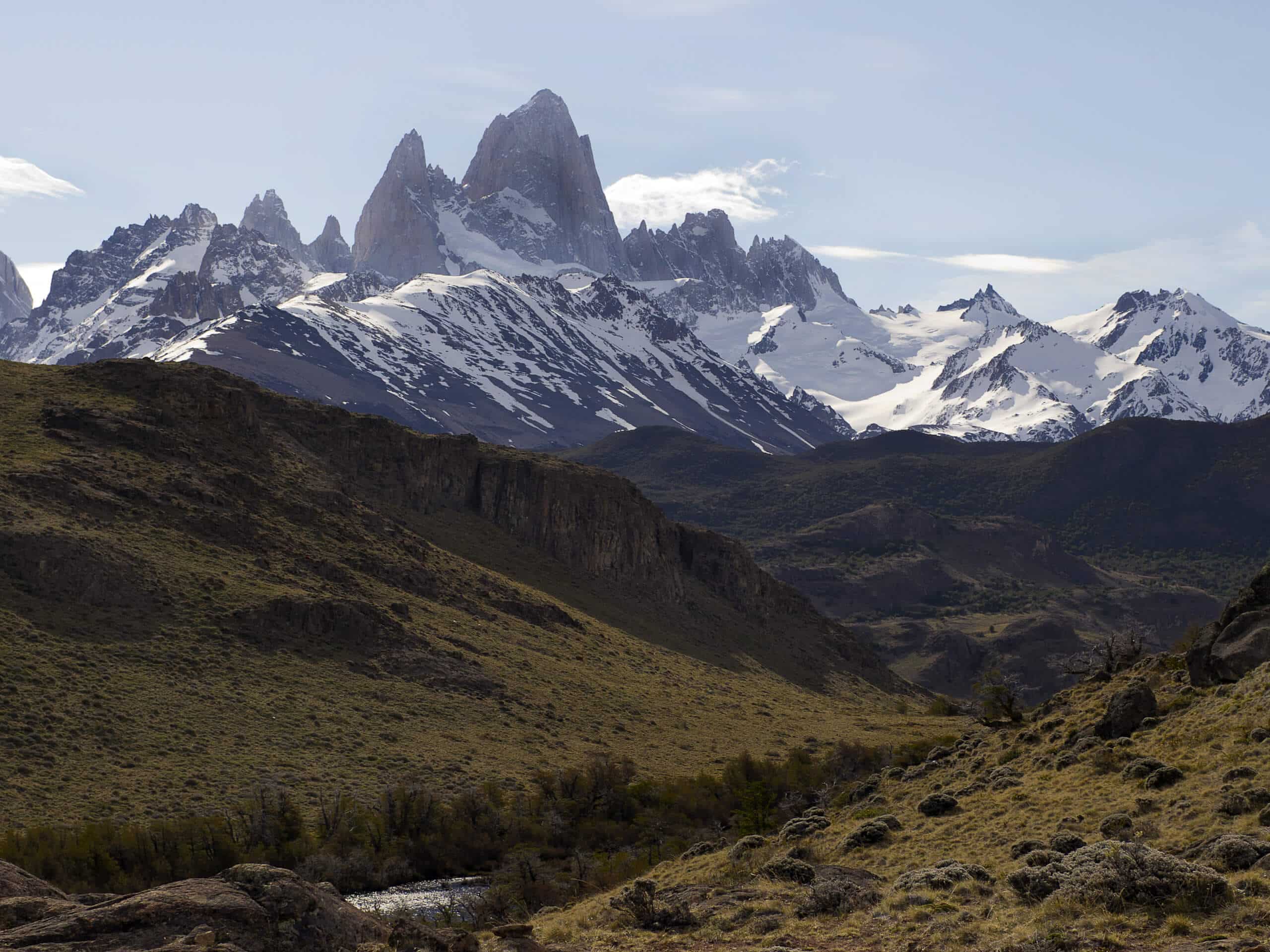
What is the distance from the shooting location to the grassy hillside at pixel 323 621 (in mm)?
78125

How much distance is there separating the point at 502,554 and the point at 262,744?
181 ft

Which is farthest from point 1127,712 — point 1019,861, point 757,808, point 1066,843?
point 757,808

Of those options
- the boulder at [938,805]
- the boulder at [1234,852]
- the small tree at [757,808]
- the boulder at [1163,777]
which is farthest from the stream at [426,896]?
the boulder at [1234,852]

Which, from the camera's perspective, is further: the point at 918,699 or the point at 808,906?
the point at 918,699

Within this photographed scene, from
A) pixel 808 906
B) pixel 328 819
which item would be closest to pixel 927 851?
pixel 808 906

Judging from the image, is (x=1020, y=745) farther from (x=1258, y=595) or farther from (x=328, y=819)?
(x=328, y=819)

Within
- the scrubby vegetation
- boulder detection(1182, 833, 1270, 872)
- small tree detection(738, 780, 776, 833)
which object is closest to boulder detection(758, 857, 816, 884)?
boulder detection(1182, 833, 1270, 872)

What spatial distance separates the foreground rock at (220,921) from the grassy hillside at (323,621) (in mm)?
42469

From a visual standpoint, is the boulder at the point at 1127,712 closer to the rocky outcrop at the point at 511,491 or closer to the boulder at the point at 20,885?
the boulder at the point at 20,885

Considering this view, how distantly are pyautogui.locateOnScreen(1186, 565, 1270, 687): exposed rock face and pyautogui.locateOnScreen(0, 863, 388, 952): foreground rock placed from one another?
31175mm

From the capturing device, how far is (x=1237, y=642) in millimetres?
46812

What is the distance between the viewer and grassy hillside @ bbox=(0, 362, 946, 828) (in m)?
78.1

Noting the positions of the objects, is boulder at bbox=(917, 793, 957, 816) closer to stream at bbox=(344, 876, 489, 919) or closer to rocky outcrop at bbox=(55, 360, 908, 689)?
stream at bbox=(344, 876, 489, 919)

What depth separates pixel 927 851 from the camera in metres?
39.6
